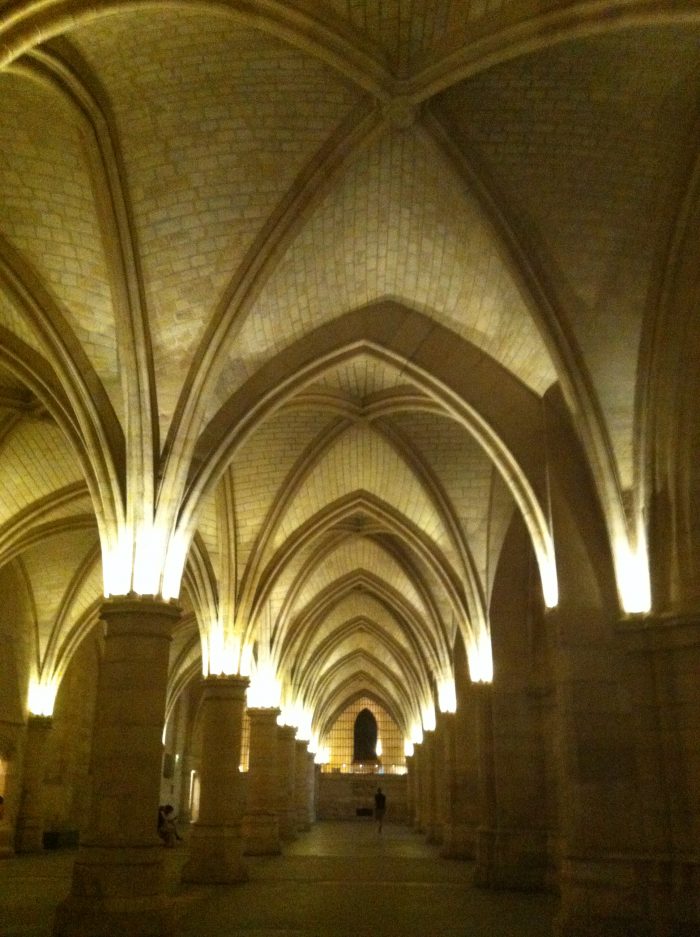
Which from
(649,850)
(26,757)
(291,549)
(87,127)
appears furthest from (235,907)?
(26,757)

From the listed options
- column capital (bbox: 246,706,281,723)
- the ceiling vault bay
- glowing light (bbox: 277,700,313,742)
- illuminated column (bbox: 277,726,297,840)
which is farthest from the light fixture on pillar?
glowing light (bbox: 277,700,313,742)

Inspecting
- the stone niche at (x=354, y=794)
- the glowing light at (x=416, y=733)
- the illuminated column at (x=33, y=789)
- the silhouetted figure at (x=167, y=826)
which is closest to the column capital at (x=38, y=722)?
the illuminated column at (x=33, y=789)

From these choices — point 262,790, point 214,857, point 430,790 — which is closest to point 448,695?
point 262,790

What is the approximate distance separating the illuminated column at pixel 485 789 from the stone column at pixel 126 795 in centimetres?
661

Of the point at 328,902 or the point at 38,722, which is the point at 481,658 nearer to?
the point at 328,902

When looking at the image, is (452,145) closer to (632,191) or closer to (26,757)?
(632,191)

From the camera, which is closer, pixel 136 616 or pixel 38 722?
pixel 136 616

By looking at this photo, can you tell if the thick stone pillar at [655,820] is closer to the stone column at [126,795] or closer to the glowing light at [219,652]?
the stone column at [126,795]

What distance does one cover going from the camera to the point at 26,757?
21.9 metres

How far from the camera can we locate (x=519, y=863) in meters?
14.4

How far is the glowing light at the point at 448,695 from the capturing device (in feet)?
75.9

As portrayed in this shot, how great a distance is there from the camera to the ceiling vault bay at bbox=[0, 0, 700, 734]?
8570 millimetres

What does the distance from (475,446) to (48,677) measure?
1272cm

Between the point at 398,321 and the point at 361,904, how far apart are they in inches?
317
